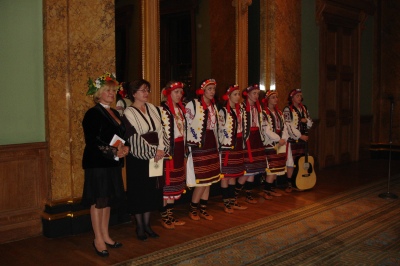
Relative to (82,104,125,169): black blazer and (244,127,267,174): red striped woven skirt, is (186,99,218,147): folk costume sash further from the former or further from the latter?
(82,104,125,169): black blazer

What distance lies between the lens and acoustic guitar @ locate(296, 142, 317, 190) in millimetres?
6250

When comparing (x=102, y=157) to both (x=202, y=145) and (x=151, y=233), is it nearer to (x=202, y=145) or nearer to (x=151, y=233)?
(x=151, y=233)

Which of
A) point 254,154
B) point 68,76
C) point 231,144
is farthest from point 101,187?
point 254,154

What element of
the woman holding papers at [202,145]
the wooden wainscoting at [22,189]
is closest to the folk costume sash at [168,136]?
the woman holding papers at [202,145]

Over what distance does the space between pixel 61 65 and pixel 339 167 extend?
19.9ft

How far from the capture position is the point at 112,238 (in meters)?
4.29

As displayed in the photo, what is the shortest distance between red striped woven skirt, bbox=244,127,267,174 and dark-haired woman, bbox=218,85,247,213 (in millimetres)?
172

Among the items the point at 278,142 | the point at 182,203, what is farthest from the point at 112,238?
the point at 278,142

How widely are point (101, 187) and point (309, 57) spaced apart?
5.26 metres

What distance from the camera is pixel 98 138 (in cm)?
370

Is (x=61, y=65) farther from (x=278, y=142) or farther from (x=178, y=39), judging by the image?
(x=278, y=142)

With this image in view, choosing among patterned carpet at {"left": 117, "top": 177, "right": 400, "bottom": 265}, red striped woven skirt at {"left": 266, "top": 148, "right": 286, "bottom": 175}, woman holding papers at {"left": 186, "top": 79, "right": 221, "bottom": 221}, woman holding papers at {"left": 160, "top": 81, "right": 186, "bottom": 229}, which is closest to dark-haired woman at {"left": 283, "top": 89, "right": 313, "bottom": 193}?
red striped woven skirt at {"left": 266, "top": 148, "right": 286, "bottom": 175}

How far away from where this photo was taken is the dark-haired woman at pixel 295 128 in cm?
621

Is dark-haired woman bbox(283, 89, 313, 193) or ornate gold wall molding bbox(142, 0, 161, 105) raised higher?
ornate gold wall molding bbox(142, 0, 161, 105)
